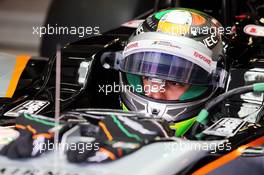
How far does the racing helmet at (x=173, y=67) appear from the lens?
1666mm

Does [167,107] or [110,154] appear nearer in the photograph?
[110,154]

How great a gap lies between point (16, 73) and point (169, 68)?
1.92 ft

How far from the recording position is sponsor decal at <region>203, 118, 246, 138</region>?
1.45 meters

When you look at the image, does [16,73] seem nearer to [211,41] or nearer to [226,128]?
[211,41]

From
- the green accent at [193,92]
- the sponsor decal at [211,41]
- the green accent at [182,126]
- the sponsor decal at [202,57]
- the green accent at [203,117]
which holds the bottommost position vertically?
the green accent at [182,126]

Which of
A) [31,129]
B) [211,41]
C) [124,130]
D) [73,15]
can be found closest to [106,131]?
[124,130]

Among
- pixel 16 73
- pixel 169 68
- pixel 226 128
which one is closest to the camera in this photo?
pixel 226 128

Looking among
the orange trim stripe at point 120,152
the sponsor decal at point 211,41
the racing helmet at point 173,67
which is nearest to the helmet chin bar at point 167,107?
the racing helmet at point 173,67

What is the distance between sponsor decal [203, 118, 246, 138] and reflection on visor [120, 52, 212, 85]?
0.18 metres

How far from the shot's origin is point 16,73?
1997 mm

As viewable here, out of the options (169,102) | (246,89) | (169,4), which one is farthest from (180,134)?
(169,4)

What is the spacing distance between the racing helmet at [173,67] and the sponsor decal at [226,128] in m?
0.18

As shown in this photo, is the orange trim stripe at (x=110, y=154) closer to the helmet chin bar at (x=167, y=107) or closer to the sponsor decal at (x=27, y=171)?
the sponsor decal at (x=27, y=171)

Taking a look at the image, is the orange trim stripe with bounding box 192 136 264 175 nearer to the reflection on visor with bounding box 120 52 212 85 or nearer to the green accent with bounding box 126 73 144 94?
the reflection on visor with bounding box 120 52 212 85
